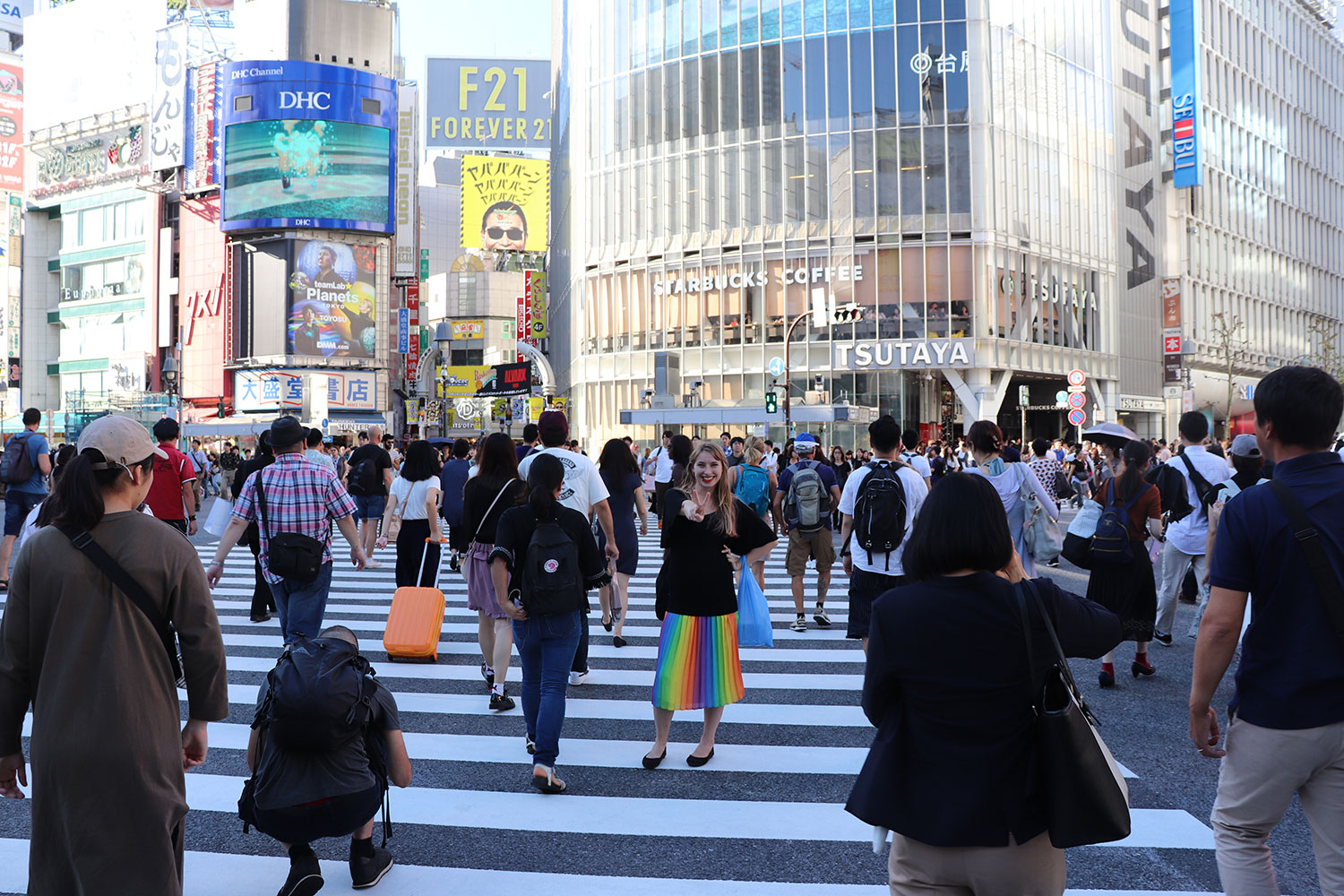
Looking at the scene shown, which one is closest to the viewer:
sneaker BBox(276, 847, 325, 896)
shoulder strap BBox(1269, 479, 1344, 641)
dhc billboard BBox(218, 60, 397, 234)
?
shoulder strap BBox(1269, 479, 1344, 641)

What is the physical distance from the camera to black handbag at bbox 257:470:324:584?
21.7ft

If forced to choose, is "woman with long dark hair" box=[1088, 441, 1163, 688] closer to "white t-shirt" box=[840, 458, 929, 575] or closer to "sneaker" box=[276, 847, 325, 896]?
"white t-shirt" box=[840, 458, 929, 575]

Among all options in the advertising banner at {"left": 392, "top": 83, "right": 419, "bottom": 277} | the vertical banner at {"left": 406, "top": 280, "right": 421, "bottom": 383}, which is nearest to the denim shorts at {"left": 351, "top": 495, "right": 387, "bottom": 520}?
the advertising banner at {"left": 392, "top": 83, "right": 419, "bottom": 277}

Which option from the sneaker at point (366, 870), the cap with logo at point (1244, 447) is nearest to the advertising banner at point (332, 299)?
the cap with logo at point (1244, 447)

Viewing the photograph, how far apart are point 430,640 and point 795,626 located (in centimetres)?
372

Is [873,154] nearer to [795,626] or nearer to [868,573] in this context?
[795,626]

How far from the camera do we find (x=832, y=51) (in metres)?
41.9

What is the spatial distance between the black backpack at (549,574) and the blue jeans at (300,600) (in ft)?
7.22

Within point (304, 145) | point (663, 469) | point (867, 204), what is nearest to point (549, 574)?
point (663, 469)

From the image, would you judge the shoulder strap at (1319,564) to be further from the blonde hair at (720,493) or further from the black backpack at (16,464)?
the black backpack at (16,464)

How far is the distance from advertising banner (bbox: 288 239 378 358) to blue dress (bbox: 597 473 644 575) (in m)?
51.1

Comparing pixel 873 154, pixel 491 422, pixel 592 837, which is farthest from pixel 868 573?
pixel 491 422

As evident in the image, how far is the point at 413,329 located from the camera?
2702 inches

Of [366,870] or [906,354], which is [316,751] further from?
[906,354]
